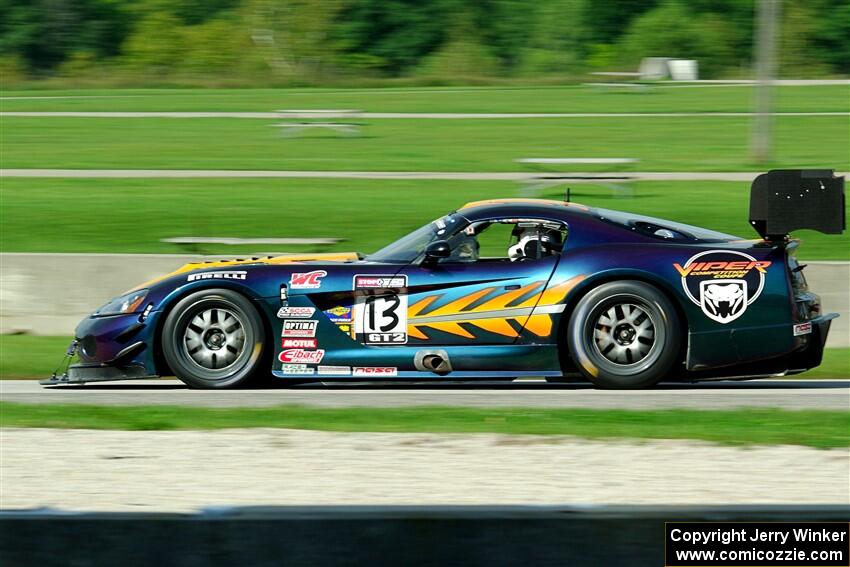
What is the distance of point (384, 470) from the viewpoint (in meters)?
7.07

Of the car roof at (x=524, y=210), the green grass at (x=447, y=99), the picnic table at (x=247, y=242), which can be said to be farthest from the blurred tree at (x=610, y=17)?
the car roof at (x=524, y=210)

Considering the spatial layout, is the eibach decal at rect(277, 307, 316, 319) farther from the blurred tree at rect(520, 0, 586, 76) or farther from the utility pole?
the blurred tree at rect(520, 0, 586, 76)

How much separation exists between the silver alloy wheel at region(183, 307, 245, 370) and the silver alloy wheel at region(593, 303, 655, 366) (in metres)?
2.65

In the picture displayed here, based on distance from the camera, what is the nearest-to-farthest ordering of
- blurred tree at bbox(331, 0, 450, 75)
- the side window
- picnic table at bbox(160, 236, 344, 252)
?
the side window < picnic table at bbox(160, 236, 344, 252) < blurred tree at bbox(331, 0, 450, 75)

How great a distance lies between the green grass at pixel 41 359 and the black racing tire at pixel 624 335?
2.50 metres

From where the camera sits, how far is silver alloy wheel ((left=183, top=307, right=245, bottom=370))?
9.55 meters

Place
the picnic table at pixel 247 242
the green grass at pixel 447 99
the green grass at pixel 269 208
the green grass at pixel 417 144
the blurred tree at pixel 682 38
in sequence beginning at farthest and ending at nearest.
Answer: the blurred tree at pixel 682 38 → the green grass at pixel 447 99 → the green grass at pixel 417 144 → the green grass at pixel 269 208 → the picnic table at pixel 247 242

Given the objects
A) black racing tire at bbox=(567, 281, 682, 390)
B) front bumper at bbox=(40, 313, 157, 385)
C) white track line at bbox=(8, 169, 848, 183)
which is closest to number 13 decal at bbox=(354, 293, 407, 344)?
black racing tire at bbox=(567, 281, 682, 390)

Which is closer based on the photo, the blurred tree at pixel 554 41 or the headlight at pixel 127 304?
the headlight at pixel 127 304

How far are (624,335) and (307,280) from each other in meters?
2.35

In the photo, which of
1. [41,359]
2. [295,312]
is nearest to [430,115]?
[41,359]

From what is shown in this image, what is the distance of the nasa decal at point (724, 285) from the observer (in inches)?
362

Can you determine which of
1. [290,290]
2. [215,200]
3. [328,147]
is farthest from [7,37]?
[290,290]

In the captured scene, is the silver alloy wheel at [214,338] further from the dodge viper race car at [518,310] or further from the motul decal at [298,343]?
the motul decal at [298,343]
